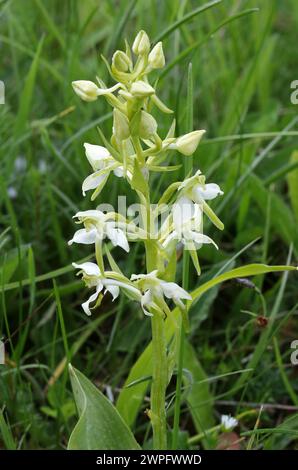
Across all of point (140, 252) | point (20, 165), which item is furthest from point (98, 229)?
point (20, 165)

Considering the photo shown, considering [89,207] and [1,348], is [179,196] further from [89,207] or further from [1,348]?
[89,207]

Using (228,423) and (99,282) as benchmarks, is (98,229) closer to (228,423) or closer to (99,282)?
(99,282)

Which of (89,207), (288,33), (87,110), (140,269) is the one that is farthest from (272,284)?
(288,33)

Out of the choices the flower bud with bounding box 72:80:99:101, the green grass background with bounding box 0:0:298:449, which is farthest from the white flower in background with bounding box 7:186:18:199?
the flower bud with bounding box 72:80:99:101

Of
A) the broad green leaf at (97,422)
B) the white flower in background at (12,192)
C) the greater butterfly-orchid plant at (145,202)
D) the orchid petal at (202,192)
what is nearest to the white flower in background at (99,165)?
the greater butterfly-orchid plant at (145,202)

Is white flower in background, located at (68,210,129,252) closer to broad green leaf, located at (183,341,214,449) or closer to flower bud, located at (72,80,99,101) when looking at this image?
flower bud, located at (72,80,99,101)

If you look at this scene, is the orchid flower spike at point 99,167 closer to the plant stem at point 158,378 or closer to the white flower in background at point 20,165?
the plant stem at point 158,378
